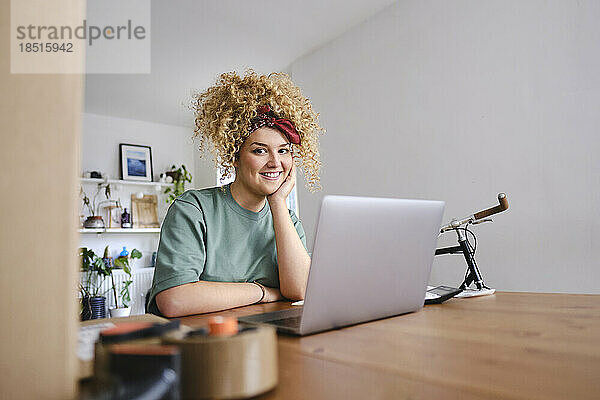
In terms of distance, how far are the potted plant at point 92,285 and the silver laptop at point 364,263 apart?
4.15 m

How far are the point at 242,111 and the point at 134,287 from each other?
14.3 ft

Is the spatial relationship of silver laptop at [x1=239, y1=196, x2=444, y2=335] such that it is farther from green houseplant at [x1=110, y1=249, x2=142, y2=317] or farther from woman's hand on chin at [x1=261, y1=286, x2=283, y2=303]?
green houseplant at [x1=110, y1=249, x2=142, y2=317]

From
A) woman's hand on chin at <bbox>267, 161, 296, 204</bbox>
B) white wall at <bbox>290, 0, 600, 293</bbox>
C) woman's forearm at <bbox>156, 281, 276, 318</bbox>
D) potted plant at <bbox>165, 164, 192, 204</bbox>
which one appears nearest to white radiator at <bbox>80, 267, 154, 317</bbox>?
potted plant at <bbox>165, 164, 192, 204</bbox>

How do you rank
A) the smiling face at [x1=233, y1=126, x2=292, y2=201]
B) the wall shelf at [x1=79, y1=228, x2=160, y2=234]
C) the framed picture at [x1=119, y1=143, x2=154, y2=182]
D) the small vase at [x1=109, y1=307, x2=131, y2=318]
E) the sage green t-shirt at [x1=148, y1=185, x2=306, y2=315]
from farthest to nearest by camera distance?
1. the framed picture at [x1=119, y1=143, x2=154, y2=182]
2. the wall shelf at [x1=79, y1=228, x2=160, y2=234]
3. the small vase at [x1=109, y1=307, x2=131, y2=318]
4. the smiling face at [x1=233, y1=126, x2=292, y2=201]
5. the sage green t-shirt at [x1=148, y1=185, x2=306, y2=315]

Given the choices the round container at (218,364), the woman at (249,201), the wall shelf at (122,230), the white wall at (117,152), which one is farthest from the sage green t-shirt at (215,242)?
the white wall at (117,152)

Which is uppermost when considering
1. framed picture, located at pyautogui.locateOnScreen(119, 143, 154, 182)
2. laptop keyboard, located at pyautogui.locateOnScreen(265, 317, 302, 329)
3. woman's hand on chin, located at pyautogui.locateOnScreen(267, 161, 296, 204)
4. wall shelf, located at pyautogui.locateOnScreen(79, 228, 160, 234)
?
framed picture, located at pyautogui.locateOnScreen(119, 143, 154, 182)

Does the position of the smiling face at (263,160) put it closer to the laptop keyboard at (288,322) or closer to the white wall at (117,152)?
A: the laptop keyboard at (288,322)

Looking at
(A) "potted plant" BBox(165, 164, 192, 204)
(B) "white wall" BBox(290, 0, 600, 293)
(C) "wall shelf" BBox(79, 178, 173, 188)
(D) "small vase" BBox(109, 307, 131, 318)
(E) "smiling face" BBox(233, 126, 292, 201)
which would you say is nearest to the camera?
(E) "smiling face" BBox(233, 126, 292, 201)

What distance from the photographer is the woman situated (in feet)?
4.37

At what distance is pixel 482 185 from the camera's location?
2648 millimetres

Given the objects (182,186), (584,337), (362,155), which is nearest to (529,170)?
(362,155)

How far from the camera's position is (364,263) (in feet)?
2.71

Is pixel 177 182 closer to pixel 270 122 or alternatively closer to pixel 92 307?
pixel 92 307

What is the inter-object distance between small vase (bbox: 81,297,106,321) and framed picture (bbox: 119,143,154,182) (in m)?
1.56
